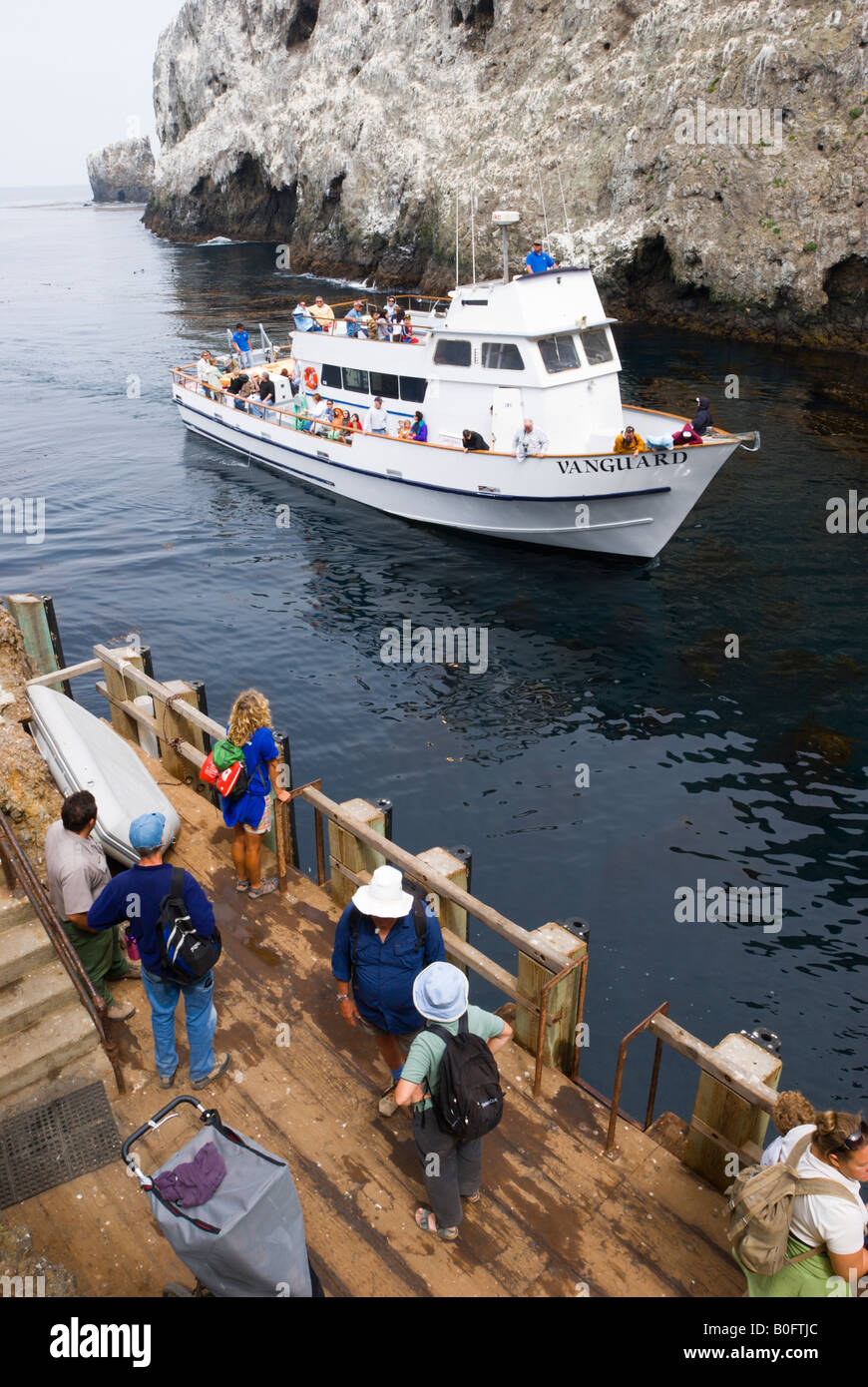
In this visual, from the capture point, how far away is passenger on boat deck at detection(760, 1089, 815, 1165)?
13.5 ft

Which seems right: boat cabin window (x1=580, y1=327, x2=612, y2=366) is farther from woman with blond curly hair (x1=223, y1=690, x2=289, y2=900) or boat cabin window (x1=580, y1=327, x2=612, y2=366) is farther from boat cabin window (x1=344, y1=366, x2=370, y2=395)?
woman with blond curly hair (x1=223, y1=690, x2=289, y2=900)

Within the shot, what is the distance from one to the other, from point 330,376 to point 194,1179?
71.9ft

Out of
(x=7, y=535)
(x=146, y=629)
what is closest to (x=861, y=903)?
(x=146, y=629)

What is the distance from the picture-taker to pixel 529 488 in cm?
1839

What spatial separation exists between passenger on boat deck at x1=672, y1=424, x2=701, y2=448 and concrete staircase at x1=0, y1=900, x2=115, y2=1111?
1434cm

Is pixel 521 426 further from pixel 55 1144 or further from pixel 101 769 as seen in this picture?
pixel 55 1144

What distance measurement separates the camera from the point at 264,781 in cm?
685

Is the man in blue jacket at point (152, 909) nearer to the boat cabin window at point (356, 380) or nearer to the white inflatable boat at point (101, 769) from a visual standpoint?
the white inflatable boat at point (101, 769)

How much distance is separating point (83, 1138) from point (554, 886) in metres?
6.37

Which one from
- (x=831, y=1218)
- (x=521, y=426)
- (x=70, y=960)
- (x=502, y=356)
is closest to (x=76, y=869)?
(x=70, y=960)

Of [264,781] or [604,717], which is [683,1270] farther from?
[604,717]

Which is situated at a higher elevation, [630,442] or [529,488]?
[630,442]

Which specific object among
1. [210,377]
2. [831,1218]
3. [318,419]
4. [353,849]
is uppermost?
[210,377]

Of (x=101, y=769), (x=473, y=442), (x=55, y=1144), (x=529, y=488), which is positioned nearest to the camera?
(x=55, y=1144)
